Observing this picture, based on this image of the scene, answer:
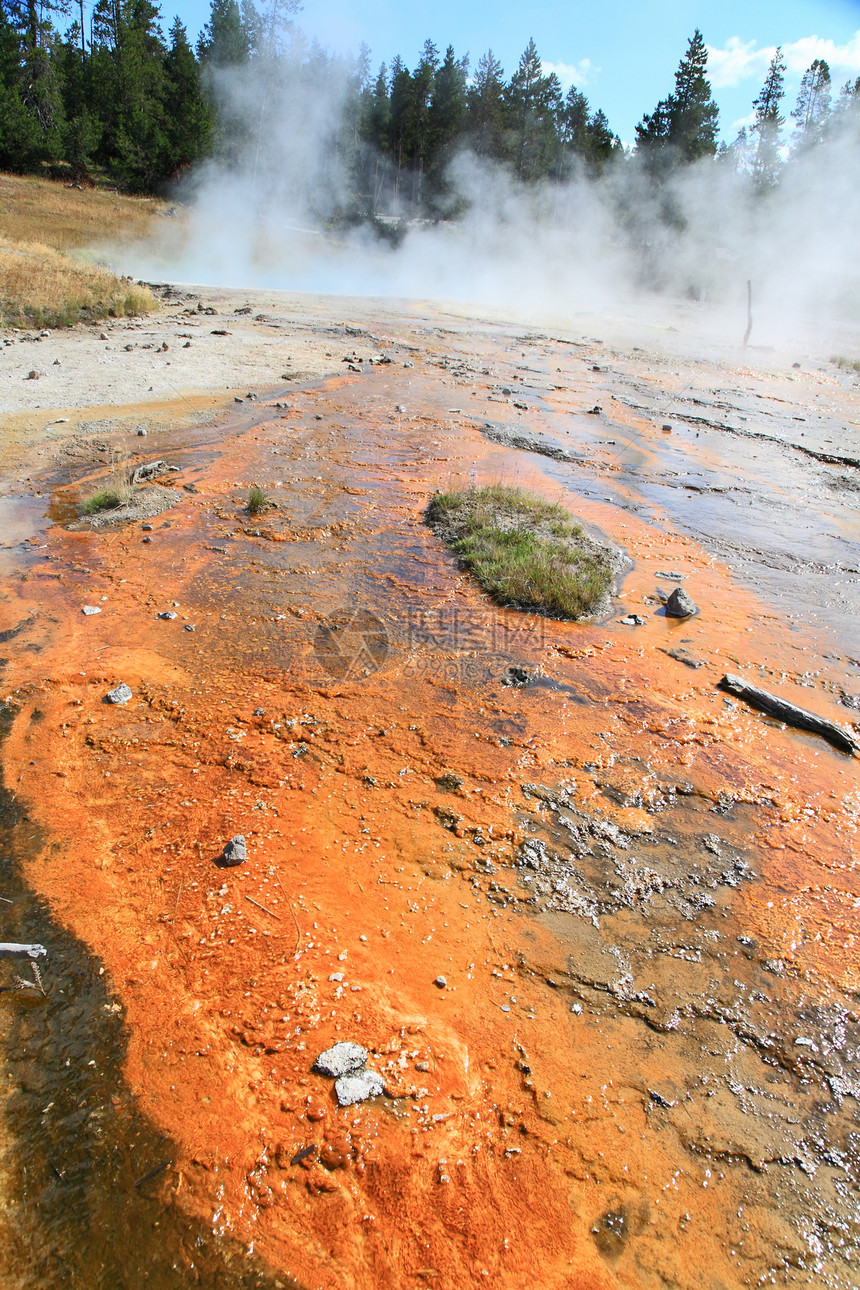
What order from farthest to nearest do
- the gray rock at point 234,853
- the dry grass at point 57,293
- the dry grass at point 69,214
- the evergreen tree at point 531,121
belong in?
the evergreen tree at point 531,121 → the dry grass at point 69,214 → the dry grass at point 57,293 → the gray rock at point 234,853

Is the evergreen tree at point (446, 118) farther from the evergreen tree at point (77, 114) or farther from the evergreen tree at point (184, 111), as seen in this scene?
the evergreen tree at point (77, 114)

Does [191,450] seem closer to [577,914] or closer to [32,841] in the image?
[32,841]

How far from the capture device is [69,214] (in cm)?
2336

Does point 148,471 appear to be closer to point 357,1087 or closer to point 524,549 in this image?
point 524,549

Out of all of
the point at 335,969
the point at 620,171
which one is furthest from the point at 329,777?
the point at 620,171

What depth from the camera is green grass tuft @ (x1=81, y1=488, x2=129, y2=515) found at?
19.0ft

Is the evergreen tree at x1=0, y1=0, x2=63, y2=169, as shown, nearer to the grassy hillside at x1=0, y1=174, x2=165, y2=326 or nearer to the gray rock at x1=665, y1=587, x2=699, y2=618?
the grassy hillside at x1=0, y1=174, x2=165, y2=326

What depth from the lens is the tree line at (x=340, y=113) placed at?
26875 mm

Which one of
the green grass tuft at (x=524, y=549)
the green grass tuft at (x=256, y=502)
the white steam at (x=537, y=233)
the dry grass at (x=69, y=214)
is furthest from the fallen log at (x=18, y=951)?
the white steam at (x=537, y=233)

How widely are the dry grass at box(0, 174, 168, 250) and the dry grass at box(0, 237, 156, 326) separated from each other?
6545 mm

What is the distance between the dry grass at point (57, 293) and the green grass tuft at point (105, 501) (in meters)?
8.09

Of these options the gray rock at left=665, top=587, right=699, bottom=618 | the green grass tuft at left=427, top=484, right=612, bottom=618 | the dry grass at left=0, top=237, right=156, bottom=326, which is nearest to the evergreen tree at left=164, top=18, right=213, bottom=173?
the dry grass at left=0, top=237, right=156, bottom=326

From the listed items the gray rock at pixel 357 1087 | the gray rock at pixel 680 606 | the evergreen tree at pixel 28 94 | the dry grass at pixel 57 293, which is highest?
the evergreen tree at pixel 28 94

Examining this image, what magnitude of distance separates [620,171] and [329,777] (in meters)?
40.5
